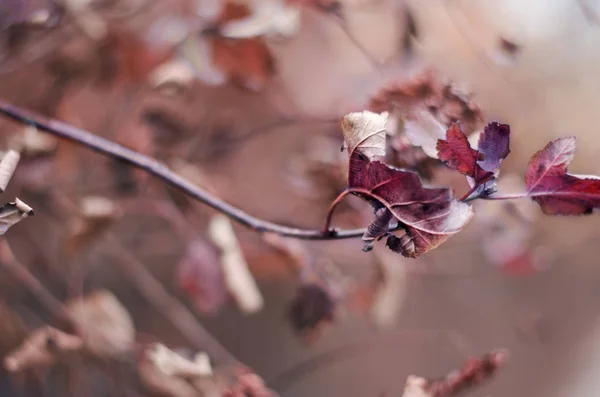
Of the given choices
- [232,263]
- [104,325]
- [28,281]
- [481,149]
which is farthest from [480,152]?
[28,281]

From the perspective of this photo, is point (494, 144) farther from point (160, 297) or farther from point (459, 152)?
point (160, 297)

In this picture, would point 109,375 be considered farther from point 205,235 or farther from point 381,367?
point 381,367

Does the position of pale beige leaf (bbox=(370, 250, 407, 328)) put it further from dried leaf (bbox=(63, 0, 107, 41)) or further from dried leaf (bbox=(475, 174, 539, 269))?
dried leaf (bbox=(63, 0, 107, 41))

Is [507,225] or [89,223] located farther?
[507,225]

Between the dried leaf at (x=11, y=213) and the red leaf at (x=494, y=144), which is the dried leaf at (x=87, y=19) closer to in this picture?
the dried leaf at (x=11, y=213)

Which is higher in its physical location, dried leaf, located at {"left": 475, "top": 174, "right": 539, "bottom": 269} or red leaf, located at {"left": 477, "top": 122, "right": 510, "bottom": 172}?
dried leaf, located at {"left": 475, "top": 174, "right": 539, "bottom": 269}

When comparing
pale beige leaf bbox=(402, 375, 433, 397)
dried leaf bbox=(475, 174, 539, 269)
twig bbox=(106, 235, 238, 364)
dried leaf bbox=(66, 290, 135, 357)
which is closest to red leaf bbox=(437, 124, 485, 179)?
pale beige leaf bbox=(402, 375, 433, 397)
